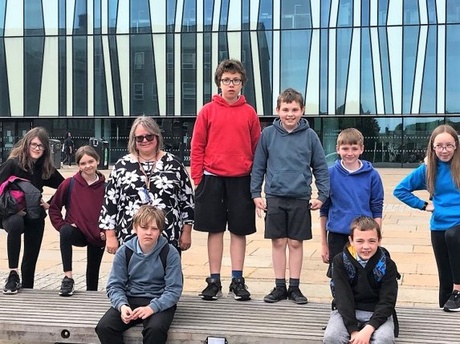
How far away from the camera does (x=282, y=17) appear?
107 feet

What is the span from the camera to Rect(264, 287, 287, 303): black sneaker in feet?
16.2

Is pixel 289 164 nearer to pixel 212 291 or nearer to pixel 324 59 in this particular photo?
pixel 212 291

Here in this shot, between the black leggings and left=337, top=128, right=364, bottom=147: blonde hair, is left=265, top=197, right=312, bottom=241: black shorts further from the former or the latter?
the black leggings

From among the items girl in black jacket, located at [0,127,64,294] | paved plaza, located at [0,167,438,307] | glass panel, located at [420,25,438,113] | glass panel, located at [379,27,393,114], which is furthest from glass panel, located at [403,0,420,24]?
girl in black jacket, located at [0,127,64,294]

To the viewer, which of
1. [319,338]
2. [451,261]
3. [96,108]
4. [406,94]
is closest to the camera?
[319,338]

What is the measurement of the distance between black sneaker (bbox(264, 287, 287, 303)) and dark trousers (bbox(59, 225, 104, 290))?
1.65 m

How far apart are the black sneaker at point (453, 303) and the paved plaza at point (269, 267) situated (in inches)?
55.2

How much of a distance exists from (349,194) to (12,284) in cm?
297

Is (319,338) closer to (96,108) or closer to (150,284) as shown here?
(150,284)

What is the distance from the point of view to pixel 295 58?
3259 cm

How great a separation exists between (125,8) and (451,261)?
103ft

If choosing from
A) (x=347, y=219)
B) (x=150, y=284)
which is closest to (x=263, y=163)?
(x=347, y=219)

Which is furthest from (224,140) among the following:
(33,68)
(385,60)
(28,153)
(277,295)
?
(33,68)

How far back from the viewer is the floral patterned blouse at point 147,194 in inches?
189
